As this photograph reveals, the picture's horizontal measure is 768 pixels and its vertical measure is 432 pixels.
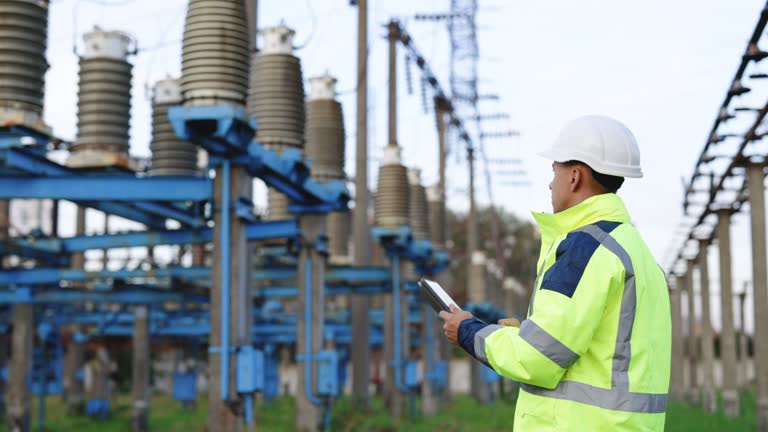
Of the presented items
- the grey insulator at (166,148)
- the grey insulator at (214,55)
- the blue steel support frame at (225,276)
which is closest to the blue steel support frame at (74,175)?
the grey insulator at (166,148)

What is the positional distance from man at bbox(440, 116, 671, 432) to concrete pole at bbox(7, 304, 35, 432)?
1571cm

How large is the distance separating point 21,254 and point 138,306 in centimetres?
396

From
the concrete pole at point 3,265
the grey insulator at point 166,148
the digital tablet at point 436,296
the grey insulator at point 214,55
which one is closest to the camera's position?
the digital tablet at point 436,296

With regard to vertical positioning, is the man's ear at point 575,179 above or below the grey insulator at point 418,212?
below

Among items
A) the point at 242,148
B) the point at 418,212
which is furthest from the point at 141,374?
the point at 242,148

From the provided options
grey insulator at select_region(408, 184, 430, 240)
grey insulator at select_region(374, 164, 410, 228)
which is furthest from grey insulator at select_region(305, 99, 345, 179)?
grey insulator at select_region(408, 184, 430, 240)

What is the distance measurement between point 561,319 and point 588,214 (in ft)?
1.28

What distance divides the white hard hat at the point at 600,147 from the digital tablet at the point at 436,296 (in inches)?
21.2

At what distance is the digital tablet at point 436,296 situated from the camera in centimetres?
319

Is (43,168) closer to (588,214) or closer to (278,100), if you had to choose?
(278,100)

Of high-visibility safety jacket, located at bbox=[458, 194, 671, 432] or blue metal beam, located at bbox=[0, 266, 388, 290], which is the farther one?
blue metal beam, located at bbox=[0, 266, 388, 290]

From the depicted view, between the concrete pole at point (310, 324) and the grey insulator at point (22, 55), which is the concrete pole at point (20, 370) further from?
the grey insulator at point (22, 55)

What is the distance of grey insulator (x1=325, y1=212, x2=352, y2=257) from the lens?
22.8 meters

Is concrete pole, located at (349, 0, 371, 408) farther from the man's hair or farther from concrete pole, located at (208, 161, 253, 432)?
the man's hair
